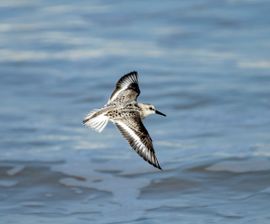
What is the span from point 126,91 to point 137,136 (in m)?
0.83

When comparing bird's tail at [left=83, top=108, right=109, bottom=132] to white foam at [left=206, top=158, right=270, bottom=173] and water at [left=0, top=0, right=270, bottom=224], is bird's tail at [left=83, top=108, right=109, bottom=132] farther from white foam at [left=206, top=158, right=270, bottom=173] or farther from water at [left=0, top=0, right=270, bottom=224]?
white foam at [left=206, top=158, right=270, bottom=173]

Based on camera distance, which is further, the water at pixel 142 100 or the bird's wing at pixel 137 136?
the water at pixel 142 100

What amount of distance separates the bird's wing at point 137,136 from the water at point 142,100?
203 cm

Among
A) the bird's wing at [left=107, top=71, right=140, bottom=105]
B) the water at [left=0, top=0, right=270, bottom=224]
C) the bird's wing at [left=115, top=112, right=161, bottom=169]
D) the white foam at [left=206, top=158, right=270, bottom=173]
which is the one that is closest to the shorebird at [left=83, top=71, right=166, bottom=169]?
the bird's wing at [left=115, top=112, right=161, bottom=169]

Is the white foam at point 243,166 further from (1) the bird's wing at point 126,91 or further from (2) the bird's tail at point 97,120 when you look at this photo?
(2) the bird's tail at point 97,120

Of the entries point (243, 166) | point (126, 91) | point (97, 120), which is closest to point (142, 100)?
point (243, 166)

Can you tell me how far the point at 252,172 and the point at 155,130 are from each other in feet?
5.05

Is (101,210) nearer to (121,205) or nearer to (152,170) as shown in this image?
(121,205)

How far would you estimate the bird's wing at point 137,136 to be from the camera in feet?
27.3

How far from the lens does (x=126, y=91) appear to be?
909 cm

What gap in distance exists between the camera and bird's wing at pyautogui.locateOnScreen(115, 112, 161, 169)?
8312 millimetres

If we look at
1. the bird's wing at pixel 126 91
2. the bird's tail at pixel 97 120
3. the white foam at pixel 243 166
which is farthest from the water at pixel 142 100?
the bird's tail at pixel 97 120

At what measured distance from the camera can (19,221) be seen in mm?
10297

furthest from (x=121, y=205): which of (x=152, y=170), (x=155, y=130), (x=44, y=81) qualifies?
(x=44, y=81)
